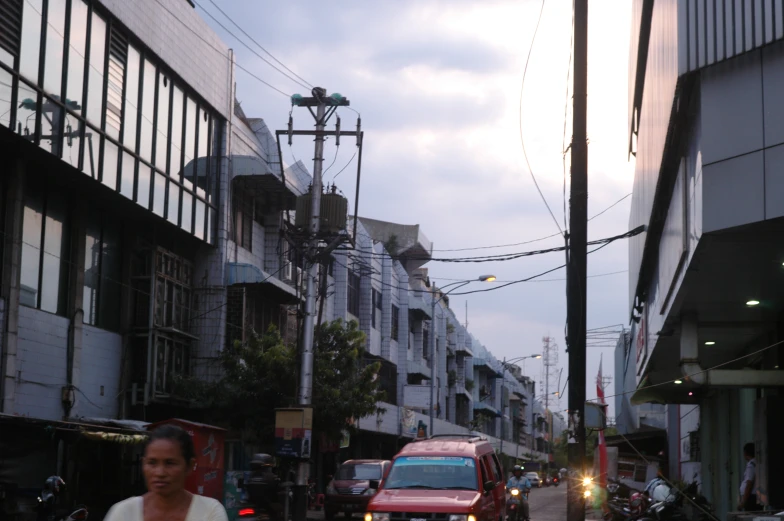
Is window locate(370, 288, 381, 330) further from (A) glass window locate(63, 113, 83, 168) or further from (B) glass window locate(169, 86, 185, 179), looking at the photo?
(A) glass window locate(63, 113, 83, 168)

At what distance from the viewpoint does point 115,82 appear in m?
24.7

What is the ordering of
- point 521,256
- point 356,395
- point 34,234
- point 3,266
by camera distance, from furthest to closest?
1. point 356,395
2. point 521,256
3. point 34,234
4. point 3,266

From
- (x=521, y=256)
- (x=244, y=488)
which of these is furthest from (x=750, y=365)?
(x=244, y=488)

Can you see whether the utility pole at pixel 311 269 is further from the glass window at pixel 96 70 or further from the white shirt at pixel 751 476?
the white shirt at pixel 751 476

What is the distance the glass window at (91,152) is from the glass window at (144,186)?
7.78 feet

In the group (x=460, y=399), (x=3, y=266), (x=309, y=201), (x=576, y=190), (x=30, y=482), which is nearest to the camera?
(x=576, y=190)

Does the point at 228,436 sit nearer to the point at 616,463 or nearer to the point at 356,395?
the point at 356,395

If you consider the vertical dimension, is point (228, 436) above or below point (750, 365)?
below

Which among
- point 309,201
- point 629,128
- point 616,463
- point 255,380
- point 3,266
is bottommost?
point 616,463

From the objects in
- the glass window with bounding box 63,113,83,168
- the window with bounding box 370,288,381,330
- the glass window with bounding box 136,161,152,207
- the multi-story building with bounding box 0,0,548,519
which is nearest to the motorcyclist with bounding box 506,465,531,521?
the multi-story building with bounding box 0,0,548,519

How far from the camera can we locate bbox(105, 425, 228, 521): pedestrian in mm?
4004

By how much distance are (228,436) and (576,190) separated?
22352 millimetres

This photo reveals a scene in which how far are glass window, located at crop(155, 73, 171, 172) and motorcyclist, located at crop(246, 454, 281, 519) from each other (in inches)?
541

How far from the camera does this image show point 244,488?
48.7ft
